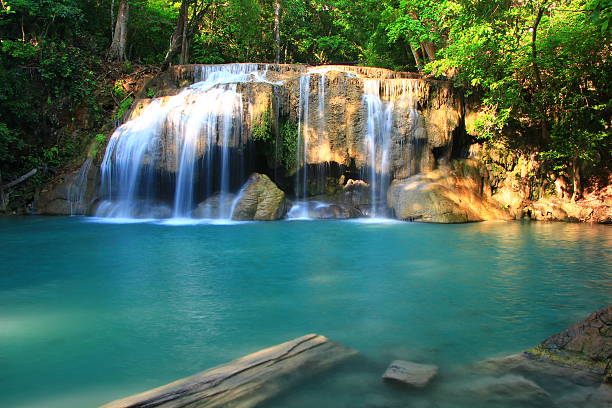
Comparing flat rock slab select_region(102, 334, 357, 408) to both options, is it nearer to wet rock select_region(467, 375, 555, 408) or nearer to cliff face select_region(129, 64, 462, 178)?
wet rock select_region(467, 375, 555, 408)

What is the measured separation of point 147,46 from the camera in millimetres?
24484

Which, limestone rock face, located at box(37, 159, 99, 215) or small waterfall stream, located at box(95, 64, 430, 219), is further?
limestone rock face, located at box(37, 159, 99, 215)

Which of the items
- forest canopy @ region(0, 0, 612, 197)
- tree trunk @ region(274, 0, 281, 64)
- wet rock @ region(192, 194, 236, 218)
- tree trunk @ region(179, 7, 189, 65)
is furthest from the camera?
tree trunk @ region(274, 0, 281, 64)

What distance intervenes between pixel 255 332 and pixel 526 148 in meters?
13.1

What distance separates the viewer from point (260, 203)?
13.0 meters

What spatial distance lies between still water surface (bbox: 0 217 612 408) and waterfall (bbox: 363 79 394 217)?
5104mm

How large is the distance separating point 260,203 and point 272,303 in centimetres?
825

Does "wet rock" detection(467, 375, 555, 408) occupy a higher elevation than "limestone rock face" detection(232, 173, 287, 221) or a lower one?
lower

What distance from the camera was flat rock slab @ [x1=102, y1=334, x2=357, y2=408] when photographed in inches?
101

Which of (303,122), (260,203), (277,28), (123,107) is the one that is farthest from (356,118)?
(277,28)

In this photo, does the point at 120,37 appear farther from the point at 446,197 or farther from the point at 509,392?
the point at 509,392

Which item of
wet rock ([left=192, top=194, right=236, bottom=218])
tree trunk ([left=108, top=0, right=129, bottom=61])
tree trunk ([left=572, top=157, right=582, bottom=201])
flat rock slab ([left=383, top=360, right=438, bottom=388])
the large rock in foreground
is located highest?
tree trunk ([left=108, top=0, right=129, bottom=61])

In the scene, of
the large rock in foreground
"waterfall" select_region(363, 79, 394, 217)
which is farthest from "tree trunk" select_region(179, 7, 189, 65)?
the large rock in foreground

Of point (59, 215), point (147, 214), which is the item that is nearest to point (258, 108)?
point (147, 214)
